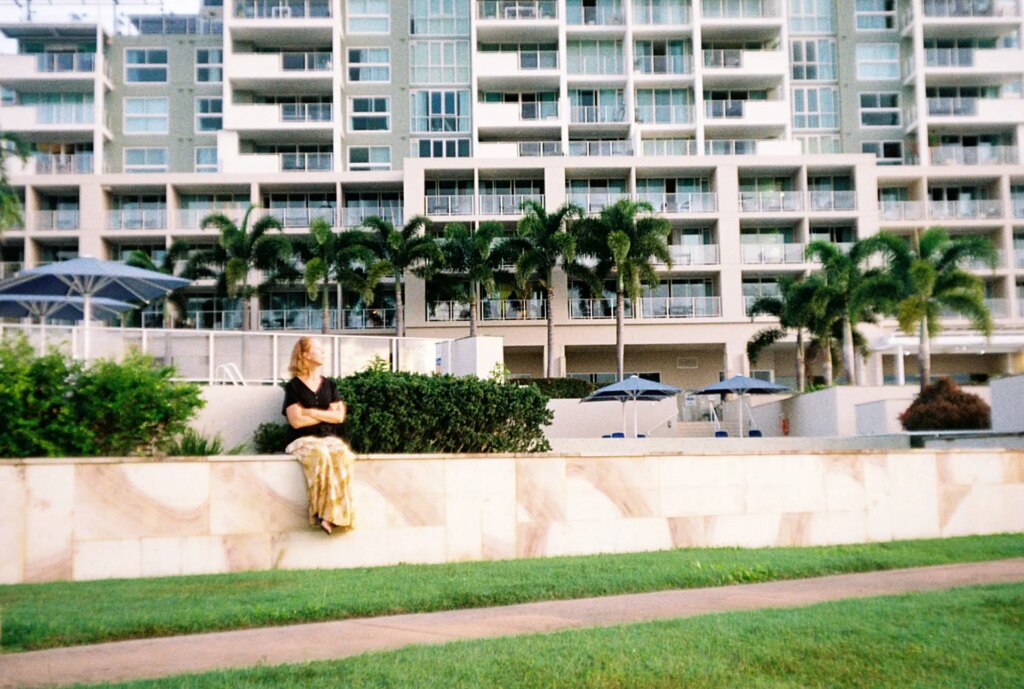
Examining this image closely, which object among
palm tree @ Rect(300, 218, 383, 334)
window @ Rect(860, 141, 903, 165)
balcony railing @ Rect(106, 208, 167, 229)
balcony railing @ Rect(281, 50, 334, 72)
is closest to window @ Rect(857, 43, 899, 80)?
window @ Rect(860, 141, 903, 165)

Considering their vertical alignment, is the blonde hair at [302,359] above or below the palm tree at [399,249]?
below

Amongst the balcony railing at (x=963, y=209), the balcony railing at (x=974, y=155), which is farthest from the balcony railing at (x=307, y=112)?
the balcony railing at (x=974, y=155)

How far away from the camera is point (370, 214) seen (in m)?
58.1

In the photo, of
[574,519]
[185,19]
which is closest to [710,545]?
[574,519]

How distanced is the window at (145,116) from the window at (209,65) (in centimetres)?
267

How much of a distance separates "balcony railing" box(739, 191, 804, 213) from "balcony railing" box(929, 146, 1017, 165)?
1085 centimetres

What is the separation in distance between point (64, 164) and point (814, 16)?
139ft

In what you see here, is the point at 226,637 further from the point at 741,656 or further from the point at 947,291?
the point at 947,291

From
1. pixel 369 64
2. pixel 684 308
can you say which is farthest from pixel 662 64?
pixel 369 64

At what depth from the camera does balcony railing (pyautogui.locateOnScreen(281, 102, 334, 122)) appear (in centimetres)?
6159

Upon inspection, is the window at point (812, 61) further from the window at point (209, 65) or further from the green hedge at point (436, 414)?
the green hedge at point (436, 414)

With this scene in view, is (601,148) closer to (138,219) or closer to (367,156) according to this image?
(367,156)

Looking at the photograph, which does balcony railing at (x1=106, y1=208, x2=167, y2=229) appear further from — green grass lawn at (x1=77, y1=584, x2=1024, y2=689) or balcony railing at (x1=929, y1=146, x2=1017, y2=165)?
green grass lawn at (x1=77, y1=584, x2=1024, y2=689)

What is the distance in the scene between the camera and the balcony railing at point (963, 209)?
59.0m
